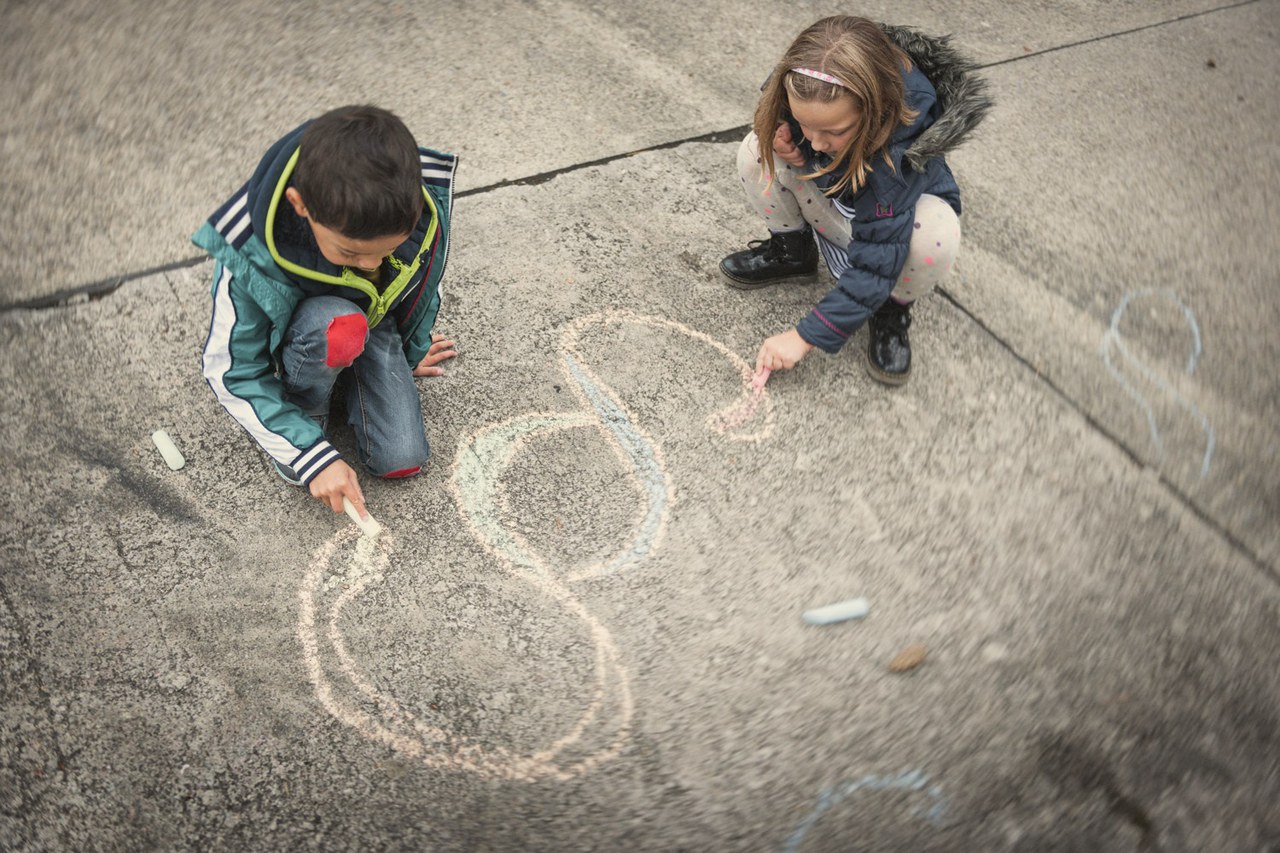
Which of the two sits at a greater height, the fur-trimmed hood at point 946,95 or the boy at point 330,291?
the fur-trimmed hood at point 946,95

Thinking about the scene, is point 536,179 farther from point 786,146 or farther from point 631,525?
point 631,525

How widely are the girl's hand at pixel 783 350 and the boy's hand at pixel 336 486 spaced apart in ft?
3.73

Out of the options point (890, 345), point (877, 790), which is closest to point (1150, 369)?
point (890, 345)

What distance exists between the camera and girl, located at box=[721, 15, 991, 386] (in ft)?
7.15

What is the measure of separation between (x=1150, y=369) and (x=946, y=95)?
3.47 feet

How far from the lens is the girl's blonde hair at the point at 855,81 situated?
2.14m

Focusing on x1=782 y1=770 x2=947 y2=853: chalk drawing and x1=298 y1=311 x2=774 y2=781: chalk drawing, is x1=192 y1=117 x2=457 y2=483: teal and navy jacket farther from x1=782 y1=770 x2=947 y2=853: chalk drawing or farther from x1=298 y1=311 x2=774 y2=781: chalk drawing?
x1=782 y1=770 x2=947 y2=853: chalk drawing

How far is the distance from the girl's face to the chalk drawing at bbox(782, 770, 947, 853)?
1448 millimetres

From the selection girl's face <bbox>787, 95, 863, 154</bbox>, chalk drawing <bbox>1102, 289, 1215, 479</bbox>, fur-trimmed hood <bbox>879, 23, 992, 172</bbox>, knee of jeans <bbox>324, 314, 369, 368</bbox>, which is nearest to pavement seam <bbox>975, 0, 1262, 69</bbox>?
chalk drawing <bbox>1102, 289, 1215, 479</bbox>

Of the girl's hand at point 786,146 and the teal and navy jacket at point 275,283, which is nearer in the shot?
the teal and navy jacket at point 275,283

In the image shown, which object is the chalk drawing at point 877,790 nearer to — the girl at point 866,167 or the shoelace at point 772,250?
the girl at point 866,167

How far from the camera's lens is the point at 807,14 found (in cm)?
413

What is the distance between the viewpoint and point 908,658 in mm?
2053

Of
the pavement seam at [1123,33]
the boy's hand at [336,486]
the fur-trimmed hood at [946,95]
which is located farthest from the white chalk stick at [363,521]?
the pavement seam at [1123,33]
